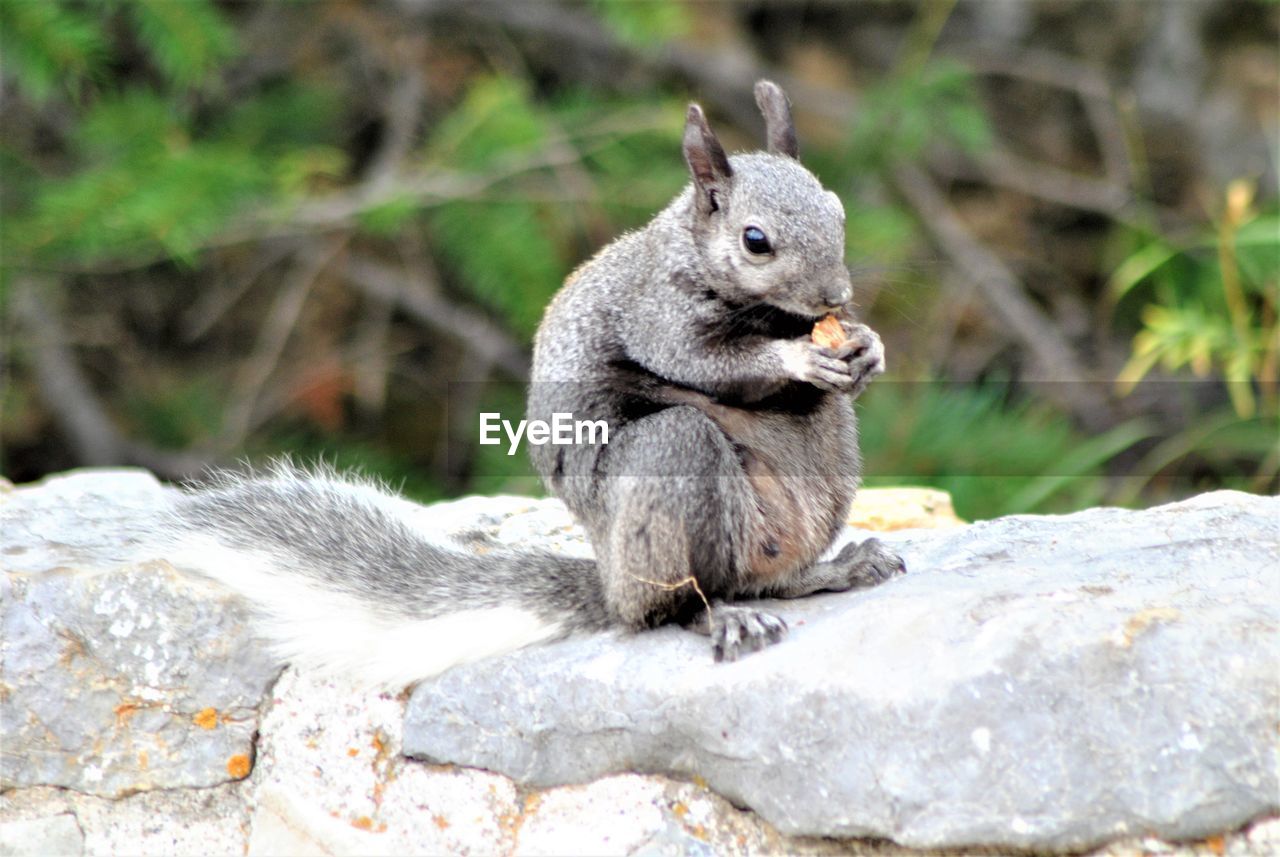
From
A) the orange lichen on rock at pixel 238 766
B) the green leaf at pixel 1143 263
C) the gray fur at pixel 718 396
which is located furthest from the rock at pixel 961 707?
the green leaf at pixel 1143 263

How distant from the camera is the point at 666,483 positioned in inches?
92.4

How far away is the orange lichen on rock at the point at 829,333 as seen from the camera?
8.05 ft

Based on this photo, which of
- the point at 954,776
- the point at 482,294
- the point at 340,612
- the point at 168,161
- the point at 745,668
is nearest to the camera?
the point at 954,776

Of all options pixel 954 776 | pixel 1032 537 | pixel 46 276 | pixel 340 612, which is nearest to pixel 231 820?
pixel 340 612

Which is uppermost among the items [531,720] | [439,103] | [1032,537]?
[439,103]

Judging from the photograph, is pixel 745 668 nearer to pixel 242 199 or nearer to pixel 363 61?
pixel 242 199

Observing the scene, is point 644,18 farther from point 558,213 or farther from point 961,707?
point 961,707

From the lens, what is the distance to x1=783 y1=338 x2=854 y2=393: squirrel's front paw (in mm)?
2393

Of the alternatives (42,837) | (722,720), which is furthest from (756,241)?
(42,837)

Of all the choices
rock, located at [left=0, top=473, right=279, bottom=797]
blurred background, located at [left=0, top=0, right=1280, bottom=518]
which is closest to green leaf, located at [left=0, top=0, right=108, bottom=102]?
blurred background, located at [left=0, top=0, right=1280, bottom=518]

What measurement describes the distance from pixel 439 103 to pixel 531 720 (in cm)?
330

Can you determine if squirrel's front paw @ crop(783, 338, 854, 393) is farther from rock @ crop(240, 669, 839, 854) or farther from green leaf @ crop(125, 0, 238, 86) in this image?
green leaf @ crop(125, 0, 238, 86)

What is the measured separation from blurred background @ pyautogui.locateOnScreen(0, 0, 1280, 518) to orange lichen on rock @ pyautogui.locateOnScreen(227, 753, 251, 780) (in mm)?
1888

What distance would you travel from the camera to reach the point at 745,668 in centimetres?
222
